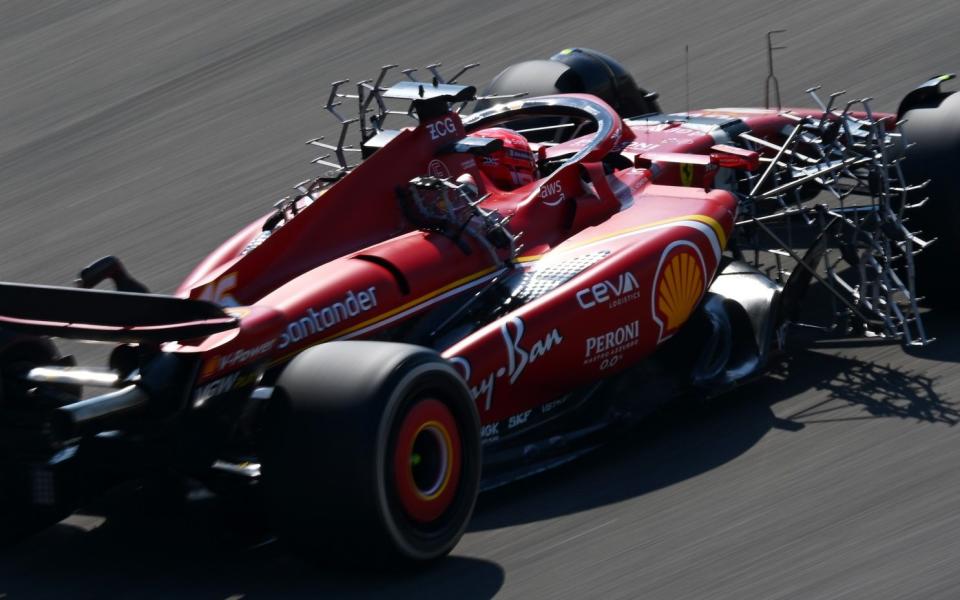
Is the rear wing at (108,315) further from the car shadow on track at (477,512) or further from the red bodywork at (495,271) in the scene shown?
the car shadow on track at (477,512)

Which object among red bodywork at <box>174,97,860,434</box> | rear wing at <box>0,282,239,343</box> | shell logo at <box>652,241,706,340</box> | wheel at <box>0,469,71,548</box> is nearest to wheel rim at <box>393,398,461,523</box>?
red bodywork at <box>174,97,860,434</box>

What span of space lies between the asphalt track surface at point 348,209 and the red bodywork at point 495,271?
47 cm

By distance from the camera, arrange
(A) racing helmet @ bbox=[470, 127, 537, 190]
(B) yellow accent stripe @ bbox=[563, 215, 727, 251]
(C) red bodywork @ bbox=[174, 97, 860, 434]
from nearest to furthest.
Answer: (C) red bodywork @ bbox=[174, 97, 860, 434], (B) yellow accent stripe @ bbox=[563, 215, 727, 251], (A) racing helmet @ bbox=[470, 127, 537, 190]

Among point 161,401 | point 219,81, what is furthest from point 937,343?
point 219,81

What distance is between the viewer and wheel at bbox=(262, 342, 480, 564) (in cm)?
561

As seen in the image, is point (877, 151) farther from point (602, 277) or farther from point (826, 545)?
point (826, 545)

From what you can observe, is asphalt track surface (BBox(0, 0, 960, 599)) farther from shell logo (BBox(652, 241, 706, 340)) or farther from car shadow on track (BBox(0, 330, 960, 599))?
shell logo (BBox(652, 241, 706, 340))

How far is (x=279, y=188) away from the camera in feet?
38.6

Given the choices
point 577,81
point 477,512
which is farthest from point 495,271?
point 577,81

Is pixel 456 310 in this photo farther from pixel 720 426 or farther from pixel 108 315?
pixel 108 315

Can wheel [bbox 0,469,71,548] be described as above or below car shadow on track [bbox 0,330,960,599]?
above

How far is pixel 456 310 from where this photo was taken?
7020mm

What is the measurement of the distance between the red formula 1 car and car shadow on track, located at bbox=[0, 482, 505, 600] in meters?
0.14

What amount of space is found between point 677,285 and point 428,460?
6.20 ft
